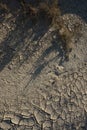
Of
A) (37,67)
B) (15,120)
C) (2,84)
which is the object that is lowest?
(15,120)

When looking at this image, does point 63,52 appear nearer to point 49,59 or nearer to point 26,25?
point 49,59

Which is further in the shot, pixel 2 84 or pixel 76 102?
pixel 76 102

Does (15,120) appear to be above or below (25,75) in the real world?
below

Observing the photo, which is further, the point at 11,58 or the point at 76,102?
the point at 76,102

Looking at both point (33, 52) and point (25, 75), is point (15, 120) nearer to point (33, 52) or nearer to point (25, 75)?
point (25, 75)

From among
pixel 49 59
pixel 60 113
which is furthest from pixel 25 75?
pixel 60 113

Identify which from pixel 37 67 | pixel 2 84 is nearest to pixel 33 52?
pixel 37 67
